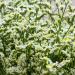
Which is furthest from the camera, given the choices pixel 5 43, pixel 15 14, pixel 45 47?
pixel 15 14

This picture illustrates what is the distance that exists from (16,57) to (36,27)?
406 mm

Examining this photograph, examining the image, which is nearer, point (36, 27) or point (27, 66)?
point (27, 66)

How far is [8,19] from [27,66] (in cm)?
56

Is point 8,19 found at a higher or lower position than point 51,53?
higher

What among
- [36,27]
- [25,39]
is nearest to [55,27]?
[36,27]

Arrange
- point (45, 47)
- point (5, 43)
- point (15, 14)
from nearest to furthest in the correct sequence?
point (45, 47) < point (5, 43) < point (15, 14)

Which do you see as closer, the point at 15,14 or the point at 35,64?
the point at 35,64

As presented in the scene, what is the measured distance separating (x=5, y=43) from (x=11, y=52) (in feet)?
Answer: 0.66

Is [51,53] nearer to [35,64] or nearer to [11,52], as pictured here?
[35,64]

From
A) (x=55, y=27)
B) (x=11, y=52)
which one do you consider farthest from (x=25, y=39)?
(x=55, y=27)

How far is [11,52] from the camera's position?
10.5 feet

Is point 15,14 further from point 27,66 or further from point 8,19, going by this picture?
point 27,66

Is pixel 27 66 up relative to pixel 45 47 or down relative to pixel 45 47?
down

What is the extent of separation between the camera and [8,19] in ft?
11.1
